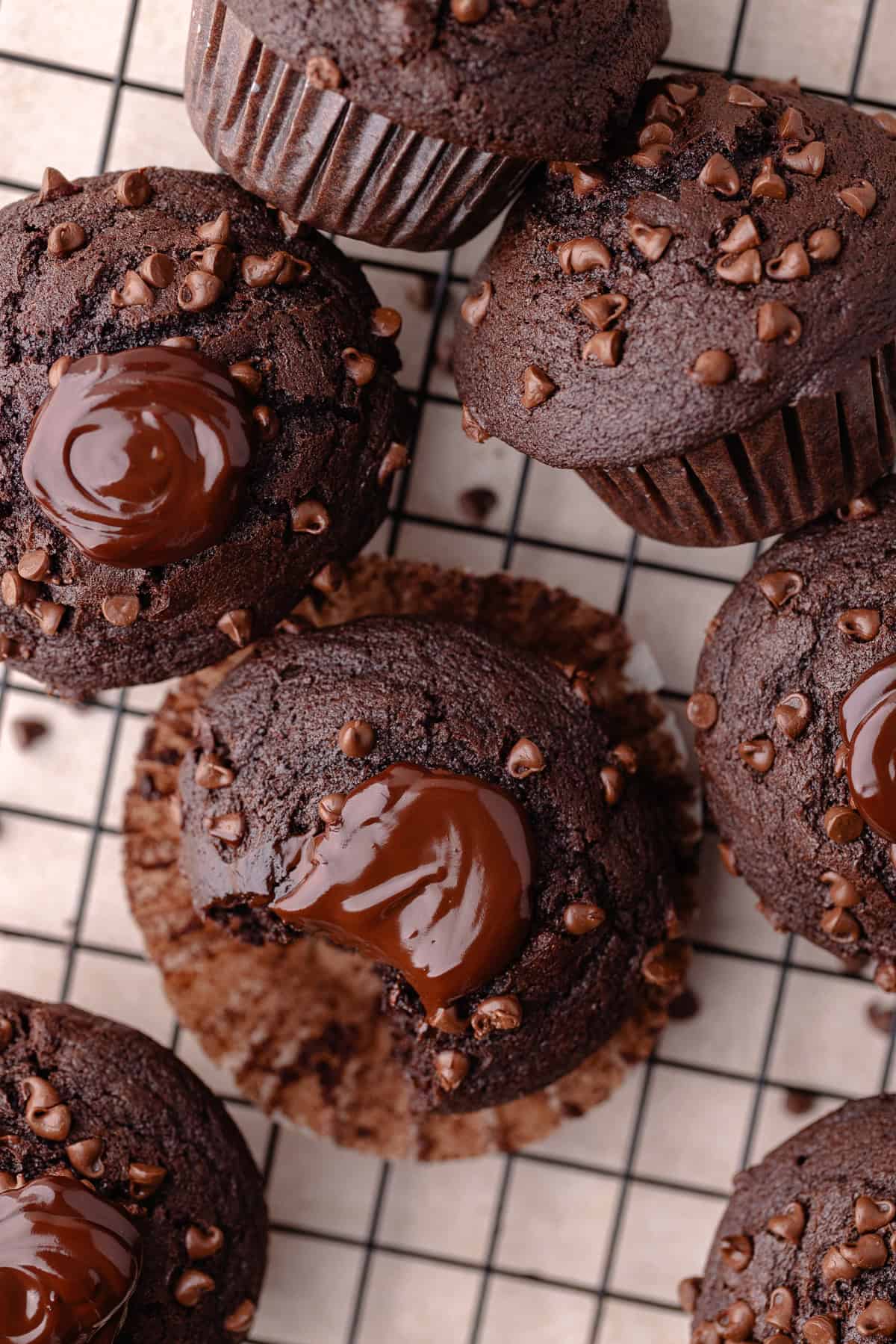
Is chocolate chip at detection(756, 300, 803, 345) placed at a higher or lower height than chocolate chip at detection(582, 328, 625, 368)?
higher

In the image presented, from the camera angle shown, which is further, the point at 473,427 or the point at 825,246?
the point at 473,427

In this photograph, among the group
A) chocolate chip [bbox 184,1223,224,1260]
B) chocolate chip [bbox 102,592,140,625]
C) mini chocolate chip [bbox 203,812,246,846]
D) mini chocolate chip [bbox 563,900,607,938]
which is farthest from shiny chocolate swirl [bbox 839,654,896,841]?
chocolate chip [bbox 184,1223,224,1260]

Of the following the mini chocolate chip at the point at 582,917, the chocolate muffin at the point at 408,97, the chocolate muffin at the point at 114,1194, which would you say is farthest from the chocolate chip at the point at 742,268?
the chocolate muffin at the point at 114,1194

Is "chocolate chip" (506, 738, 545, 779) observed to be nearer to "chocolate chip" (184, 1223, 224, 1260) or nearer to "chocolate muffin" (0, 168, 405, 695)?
"chocolate muffin" (0, 168, 405, 695)

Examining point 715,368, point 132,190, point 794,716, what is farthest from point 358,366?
point 794,716

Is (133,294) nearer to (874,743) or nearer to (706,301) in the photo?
(706,301)
